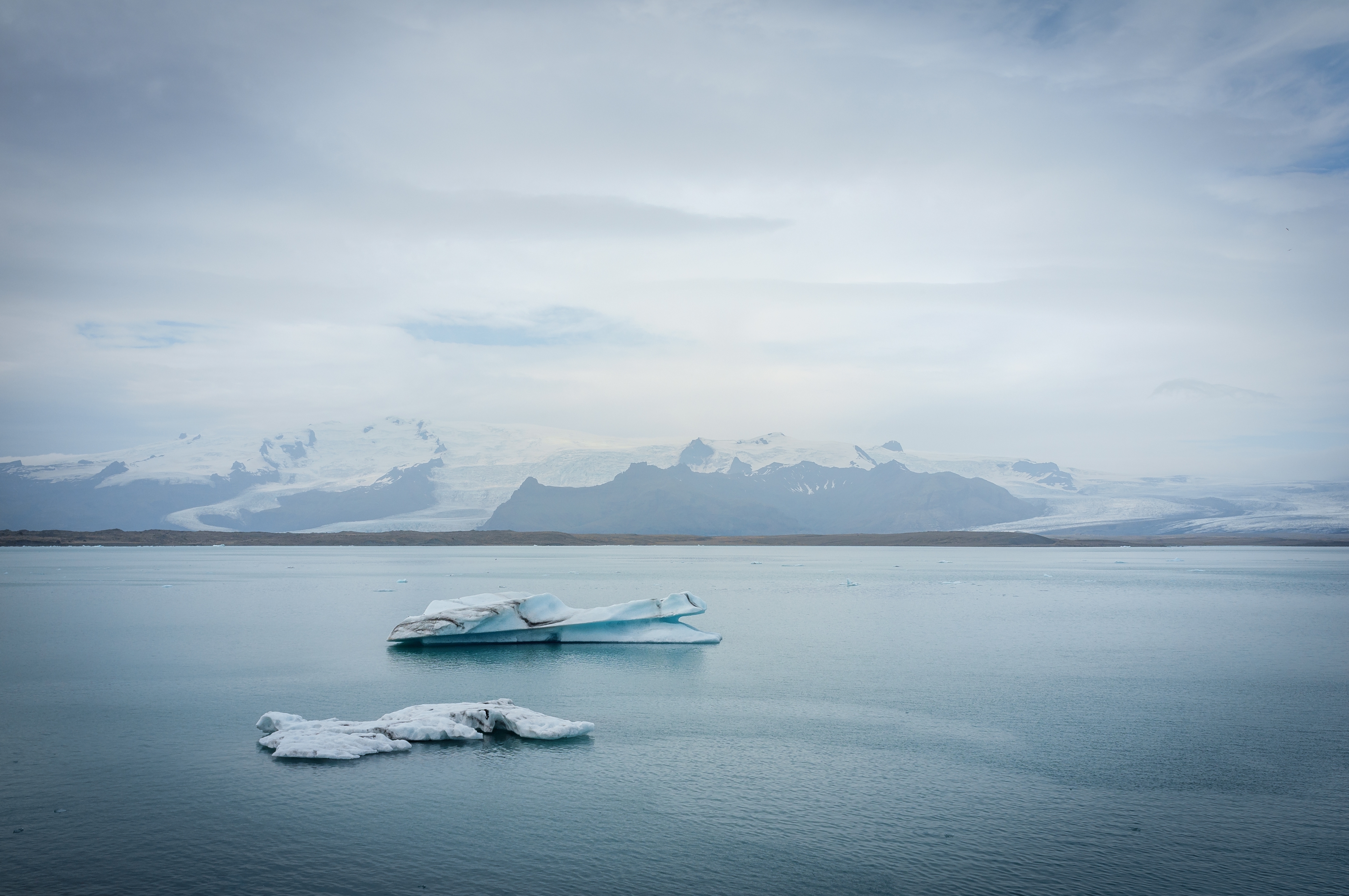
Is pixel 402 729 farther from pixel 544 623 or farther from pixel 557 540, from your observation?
pixel 557 540

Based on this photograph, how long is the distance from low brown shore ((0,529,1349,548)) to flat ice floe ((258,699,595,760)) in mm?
135126

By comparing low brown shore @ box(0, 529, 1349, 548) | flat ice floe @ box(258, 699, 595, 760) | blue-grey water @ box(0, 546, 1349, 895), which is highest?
low brown shore @ box(0, 529, 1349, 548)

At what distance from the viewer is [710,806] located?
10.9 m

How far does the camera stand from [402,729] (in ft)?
45.4

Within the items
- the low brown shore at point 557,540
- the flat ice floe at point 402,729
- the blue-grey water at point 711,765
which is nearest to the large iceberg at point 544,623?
the blue-grey water at point 711,765

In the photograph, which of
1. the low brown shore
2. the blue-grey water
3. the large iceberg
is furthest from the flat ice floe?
the low brown shore

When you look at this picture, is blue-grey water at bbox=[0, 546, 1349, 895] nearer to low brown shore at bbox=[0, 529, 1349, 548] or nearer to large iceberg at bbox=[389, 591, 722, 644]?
large iceberg at bbox=[389, 591, 722, 644]

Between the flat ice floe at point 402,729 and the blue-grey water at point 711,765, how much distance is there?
9.4 inches

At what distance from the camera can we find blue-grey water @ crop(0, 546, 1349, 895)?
900cm

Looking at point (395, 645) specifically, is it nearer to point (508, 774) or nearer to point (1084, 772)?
point (508, 774)

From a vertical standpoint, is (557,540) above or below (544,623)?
above

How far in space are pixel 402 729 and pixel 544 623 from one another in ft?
41.4

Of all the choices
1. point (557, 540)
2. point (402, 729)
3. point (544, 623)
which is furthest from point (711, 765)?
point (557, 540)

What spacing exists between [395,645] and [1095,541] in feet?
522
